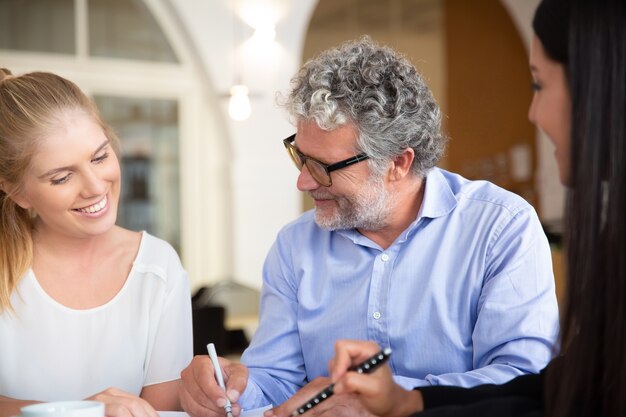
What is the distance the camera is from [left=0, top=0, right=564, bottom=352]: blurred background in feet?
23.2

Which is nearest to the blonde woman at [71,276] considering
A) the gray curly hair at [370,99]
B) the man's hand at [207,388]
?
the man's hand at [207,388]

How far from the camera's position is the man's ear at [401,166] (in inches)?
83.3

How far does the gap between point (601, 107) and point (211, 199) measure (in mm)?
6602

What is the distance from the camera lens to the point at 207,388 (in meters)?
1.74

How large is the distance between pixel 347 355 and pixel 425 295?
69 cm

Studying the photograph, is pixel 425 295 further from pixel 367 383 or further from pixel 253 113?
pixel 253 113

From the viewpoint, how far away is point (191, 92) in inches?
293

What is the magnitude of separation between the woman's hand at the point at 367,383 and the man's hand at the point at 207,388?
1.51ft

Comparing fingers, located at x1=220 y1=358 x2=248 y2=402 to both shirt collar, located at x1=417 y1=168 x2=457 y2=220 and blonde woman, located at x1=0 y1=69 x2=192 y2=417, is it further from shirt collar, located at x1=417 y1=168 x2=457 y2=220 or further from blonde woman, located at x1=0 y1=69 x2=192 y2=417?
shirt collar, located at x1=417 y1=168 x2=457 y2=220

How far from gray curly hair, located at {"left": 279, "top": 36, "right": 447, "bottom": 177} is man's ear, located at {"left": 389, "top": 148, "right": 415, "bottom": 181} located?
19 mm

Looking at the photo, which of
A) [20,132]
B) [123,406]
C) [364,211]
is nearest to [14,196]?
[20,132]

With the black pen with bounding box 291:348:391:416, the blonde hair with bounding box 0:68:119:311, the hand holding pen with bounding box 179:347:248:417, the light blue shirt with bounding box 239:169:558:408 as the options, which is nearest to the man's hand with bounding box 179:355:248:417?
the hand holding pen with bounding box 179:347:248:417

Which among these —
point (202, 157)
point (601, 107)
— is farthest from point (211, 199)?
point (601, 107)

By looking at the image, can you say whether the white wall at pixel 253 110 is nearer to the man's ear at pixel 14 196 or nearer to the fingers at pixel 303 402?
the man's ear at pixel 14 196
